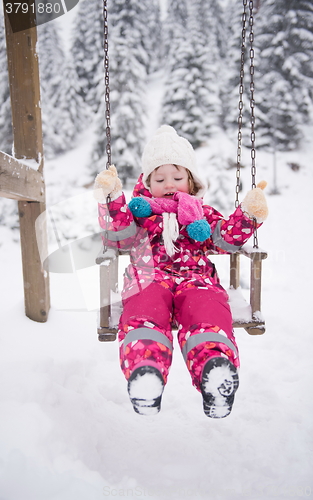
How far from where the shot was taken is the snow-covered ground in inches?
62.6

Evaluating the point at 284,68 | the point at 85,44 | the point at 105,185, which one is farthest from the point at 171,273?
the point at 85,44

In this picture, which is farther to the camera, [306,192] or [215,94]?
[215,94]

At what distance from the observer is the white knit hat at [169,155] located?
228cm

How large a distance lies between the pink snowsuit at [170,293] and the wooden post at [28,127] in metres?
0.97

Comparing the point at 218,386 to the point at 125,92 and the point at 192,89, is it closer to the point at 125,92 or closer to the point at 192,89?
the point at 125,92

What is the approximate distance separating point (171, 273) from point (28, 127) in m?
1.74

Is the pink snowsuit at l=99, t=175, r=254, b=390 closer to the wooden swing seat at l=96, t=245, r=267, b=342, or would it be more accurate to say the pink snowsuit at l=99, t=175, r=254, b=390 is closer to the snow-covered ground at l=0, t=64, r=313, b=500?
the wooden swing seat at l=96, t=245, r=267, b=342

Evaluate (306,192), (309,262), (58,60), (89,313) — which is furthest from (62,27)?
(89,313)

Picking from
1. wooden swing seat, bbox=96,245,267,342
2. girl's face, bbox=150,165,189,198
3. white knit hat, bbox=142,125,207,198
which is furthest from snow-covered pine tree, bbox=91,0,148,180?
wooden swing seat, bbox=96,245,267,342

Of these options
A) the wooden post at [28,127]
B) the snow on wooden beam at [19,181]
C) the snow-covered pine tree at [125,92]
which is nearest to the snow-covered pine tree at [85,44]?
the snow-covered pine tree at [125,92]

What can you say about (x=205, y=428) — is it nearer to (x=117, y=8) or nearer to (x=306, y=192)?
(x=306, y=192)

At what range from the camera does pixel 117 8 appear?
9.17 metres

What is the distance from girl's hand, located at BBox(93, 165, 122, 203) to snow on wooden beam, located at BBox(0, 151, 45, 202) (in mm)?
586

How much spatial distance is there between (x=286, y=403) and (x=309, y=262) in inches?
183
